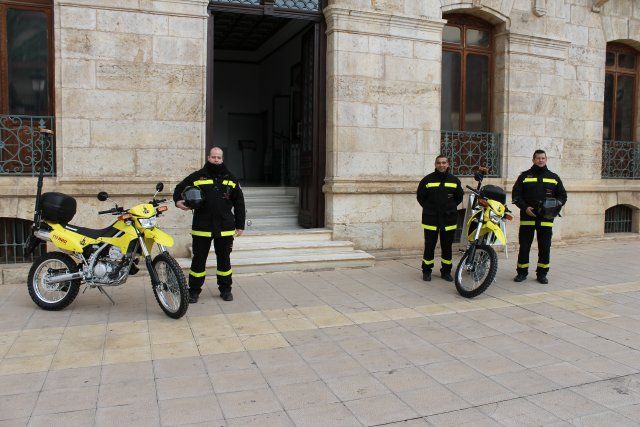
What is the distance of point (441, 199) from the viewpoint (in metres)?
7.49

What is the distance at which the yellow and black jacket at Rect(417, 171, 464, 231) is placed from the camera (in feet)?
24.5

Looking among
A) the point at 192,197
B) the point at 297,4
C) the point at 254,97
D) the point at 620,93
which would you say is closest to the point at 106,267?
the point at 192,197

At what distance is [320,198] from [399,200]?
1301 millimetres

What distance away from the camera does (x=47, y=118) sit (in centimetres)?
770

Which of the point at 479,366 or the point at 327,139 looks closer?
the point at 479,366

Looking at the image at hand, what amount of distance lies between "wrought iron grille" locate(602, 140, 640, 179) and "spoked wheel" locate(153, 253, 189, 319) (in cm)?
962

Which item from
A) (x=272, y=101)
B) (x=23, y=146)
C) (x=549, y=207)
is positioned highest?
(x=272, y=101)

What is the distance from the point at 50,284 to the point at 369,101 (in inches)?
212

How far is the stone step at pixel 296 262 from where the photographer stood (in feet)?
25.4

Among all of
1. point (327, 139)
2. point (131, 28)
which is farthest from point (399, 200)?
point (131, 28)

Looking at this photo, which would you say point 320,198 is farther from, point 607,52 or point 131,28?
point 607,52

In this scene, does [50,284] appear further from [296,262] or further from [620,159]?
[620,159]

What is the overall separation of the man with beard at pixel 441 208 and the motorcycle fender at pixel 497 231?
0.76 metres

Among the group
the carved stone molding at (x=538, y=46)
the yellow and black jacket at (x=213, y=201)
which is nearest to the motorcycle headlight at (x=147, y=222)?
the yellow and black jacket at (x=213, y=201)
